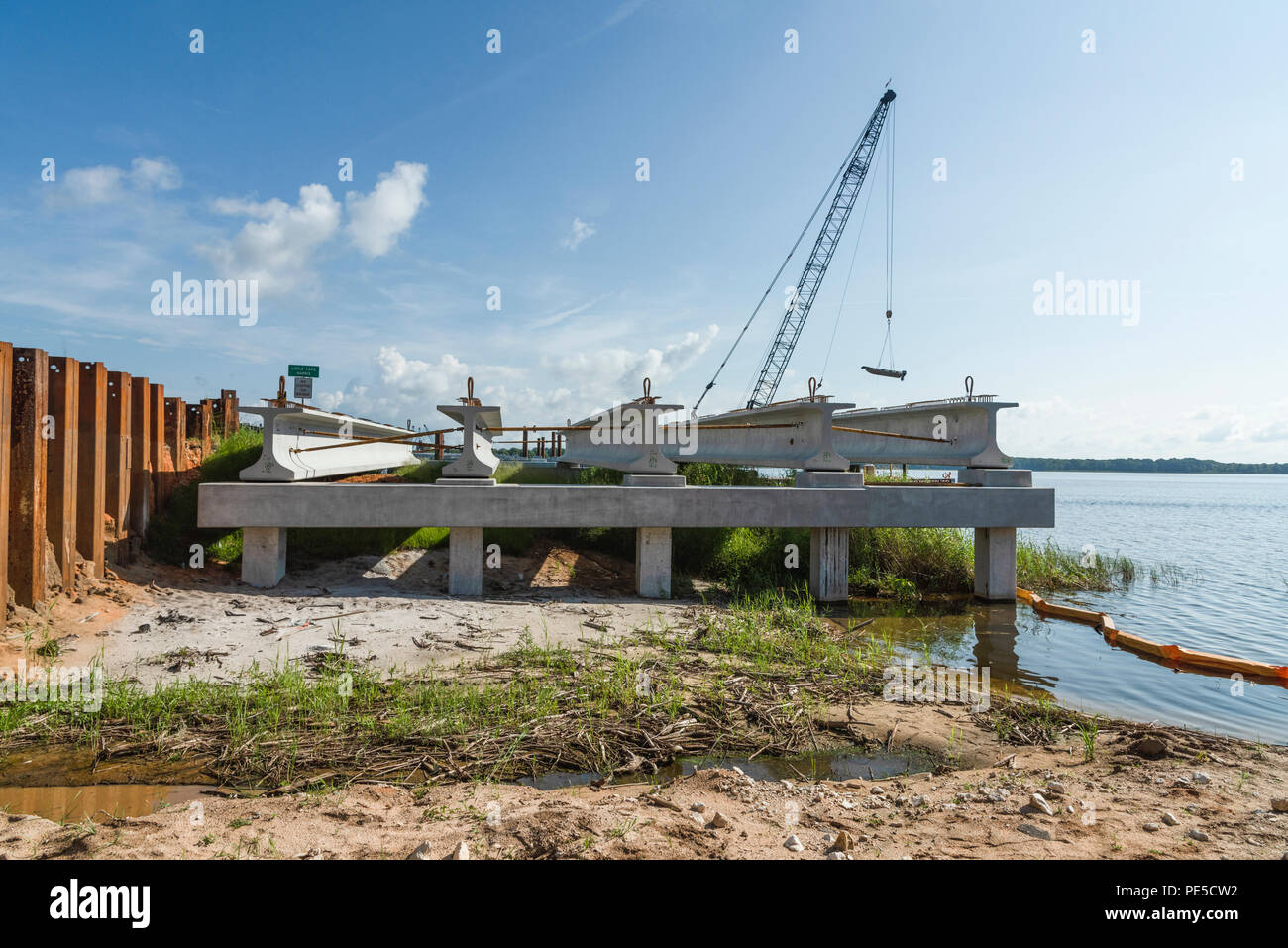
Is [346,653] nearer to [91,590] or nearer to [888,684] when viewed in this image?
[91,590]

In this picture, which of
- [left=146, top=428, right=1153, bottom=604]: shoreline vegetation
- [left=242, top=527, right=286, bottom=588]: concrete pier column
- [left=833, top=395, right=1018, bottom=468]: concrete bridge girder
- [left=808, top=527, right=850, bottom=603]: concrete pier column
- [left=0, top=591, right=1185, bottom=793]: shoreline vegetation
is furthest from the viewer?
[left=833, top=395, right=1018, bottom=468]: concrete bridge girder

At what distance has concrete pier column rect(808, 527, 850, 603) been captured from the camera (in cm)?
1240

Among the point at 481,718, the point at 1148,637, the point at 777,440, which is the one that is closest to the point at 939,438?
the point at 777,440

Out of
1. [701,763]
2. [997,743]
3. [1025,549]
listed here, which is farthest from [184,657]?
[1025,549]

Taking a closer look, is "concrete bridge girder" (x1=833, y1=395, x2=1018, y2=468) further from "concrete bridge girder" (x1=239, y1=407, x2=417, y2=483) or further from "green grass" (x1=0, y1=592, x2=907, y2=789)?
"concrete bridge girder" (x1=239, y1=407, x2=417, y2=483)

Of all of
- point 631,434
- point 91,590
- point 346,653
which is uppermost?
point 631,434

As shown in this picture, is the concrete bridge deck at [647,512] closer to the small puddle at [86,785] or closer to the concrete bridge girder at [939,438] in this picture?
the concrete bridge girder at [939,438]

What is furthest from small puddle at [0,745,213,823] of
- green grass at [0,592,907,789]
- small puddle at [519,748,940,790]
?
small puddle at [519,748,940,790]

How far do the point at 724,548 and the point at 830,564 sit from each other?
2386mm

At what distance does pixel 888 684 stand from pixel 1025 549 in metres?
12.3

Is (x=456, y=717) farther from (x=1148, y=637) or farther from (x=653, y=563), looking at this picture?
(x=1148, y=637)

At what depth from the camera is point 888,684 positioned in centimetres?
741

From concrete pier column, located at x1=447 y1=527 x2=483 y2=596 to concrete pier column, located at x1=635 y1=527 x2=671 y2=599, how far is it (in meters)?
2.84

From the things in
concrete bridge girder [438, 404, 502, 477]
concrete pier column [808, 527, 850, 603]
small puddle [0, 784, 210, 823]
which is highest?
concrete bridge girder [438, 404, 502, 477]
